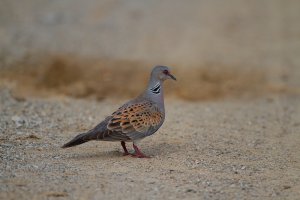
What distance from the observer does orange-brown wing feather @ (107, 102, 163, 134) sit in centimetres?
851

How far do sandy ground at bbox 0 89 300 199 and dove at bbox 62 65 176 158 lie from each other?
0.30 m

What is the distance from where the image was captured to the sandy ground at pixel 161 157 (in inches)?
289

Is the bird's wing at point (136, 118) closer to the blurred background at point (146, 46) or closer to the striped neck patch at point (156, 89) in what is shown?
the striped neck patch at point (156, 89)

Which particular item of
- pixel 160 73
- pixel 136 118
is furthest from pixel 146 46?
pixel 136 118

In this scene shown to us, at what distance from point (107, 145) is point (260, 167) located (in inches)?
87.3

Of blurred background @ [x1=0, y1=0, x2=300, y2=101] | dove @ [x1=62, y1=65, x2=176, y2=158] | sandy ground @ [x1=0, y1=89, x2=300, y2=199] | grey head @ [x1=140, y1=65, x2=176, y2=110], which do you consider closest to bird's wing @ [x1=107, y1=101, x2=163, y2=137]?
dove @ [x1=62, y1=65, x2=176, y2=158]

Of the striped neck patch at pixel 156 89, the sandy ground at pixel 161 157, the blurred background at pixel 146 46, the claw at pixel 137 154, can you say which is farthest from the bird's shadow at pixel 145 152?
the blurred background at pixel 146 46

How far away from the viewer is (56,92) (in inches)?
565

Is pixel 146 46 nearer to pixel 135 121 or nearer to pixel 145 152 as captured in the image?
pixel 145 152

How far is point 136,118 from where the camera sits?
8.71 metres

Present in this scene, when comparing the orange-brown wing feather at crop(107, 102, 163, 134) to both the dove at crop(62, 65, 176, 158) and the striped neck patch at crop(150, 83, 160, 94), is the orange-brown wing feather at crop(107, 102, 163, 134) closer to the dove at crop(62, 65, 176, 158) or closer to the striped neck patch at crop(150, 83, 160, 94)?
the dove at crop(62, 65, 176, 158)

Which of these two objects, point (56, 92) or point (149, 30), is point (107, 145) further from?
point (149, 30)

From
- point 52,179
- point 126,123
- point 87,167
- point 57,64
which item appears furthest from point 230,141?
point 57,64

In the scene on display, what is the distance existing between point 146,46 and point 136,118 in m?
8.54
